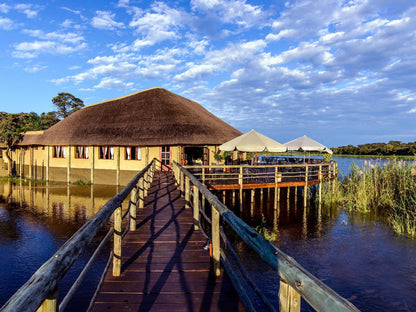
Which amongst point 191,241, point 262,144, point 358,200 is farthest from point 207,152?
point 191,241

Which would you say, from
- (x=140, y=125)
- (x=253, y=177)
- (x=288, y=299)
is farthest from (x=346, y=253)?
(x=140, y=125)

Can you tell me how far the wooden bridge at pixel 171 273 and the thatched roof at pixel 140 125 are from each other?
13099 millimetres

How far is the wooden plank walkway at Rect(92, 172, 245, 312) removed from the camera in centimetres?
261

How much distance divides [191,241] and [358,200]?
41.1 ft

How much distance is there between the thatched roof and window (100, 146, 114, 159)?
937 millimetres

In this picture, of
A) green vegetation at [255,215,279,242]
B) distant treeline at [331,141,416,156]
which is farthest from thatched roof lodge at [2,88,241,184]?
distant treeline at [331,141,416,156]

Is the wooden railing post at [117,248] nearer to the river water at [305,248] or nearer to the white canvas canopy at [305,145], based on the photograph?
the river water at [305,248]

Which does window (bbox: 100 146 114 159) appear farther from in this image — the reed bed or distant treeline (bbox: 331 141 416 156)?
distant treeline (bbox: 331 141 416 156)

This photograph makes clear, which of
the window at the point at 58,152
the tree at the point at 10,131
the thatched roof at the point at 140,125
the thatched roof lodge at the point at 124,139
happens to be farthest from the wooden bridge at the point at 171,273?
the tree at the point at 10,131

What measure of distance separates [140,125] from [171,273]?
17750mm

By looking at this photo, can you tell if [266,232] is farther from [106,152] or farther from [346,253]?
[106,152]

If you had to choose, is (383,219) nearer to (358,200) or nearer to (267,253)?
(358,200)

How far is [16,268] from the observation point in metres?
7.28

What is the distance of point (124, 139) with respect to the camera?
19047 mm
